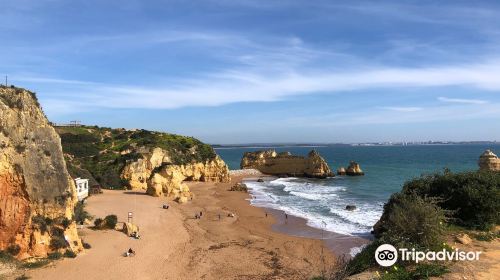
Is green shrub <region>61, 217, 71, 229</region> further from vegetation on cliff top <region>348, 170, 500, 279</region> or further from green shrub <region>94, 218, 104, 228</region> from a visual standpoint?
vegetation on cliff top <region>348, 170, 500, 279</region>

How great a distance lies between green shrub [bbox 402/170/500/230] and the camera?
1808cm

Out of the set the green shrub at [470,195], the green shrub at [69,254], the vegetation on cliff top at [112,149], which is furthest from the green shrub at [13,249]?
the vegetation on cliff top at [112,149]

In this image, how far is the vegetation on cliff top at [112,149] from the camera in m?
52.7

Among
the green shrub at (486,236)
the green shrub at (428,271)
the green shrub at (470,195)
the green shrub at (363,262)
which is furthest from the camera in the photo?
the green shrub at (470,195)

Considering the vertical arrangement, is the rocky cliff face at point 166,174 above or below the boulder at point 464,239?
below

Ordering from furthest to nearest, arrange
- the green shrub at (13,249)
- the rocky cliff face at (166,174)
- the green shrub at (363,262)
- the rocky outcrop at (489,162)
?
1. the rocky cliff face at (166,174)
2. the rocky outcrop at (489,162)
3. the green shrub at (13,249)
4. the green shrub at (363,262)


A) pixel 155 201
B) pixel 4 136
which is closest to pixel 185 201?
pixel 155 201

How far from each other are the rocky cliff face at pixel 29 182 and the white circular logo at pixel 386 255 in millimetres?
17793

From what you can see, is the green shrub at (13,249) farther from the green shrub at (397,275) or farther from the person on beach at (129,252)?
the green shrub at (397,275)

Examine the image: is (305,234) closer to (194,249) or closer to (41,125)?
(194,249)

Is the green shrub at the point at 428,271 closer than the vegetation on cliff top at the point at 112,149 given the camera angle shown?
Yes

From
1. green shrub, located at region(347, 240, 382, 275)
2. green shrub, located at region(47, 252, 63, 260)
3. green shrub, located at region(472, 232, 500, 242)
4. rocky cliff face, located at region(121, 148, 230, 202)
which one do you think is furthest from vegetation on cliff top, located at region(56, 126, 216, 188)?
green shrub, located at region(472, 232, 500, 242)

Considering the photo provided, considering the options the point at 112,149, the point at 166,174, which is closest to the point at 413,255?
the point at 166,174

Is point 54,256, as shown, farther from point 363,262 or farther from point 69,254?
point 363,262
